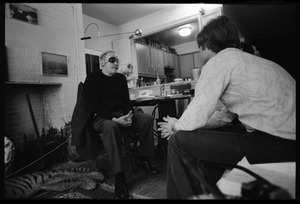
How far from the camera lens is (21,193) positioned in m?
1.10

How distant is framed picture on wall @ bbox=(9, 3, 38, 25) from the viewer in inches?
76.4

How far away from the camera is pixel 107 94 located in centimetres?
171

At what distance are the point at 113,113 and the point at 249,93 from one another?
1112mm

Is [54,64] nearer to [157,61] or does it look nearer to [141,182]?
[141,182]

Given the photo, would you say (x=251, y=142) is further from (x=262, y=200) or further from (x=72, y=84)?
(x=72, y=84)

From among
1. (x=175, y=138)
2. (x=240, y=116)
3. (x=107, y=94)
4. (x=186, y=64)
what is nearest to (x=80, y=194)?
(x=175, y=138)

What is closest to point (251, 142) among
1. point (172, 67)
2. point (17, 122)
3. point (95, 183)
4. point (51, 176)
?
point (95, 183)

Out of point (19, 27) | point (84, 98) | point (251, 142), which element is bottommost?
point (251, 142)

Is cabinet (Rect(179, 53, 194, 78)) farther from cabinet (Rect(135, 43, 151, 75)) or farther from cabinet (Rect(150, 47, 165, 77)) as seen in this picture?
cabinet (Rect(135, 43, 151, 75))

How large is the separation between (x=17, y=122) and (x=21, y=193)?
1.29 meters

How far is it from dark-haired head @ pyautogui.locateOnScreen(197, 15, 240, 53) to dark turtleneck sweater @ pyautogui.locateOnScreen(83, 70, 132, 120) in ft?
3.14

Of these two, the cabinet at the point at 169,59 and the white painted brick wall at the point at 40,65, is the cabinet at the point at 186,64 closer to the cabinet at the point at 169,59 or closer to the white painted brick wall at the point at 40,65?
the cabinet at the point at 169,59

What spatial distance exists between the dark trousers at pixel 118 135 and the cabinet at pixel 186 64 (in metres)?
5.27

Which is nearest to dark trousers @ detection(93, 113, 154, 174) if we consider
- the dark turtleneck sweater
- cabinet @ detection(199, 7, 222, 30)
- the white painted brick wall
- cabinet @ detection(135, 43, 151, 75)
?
the dark turtleneck sweater
